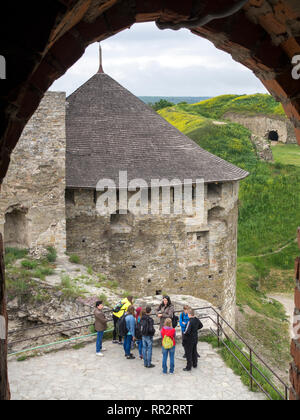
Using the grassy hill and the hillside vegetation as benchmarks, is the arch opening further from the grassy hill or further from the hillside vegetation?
the hillside vegetation

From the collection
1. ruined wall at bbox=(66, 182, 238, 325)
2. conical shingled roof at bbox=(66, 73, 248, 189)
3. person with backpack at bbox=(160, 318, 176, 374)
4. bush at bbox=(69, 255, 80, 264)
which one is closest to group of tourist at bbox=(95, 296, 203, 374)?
person with backpack at bbox=(160, 318, 176, 374)

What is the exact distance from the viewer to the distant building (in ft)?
39.0

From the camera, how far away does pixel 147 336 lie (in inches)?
295

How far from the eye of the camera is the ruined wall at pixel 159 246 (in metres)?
12.9

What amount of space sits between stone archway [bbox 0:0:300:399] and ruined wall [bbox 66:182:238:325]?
996 centimetres

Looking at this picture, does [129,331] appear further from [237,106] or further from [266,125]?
[237,106]

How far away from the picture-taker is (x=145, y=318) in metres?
7.54

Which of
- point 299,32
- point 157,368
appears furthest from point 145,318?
point 299,32

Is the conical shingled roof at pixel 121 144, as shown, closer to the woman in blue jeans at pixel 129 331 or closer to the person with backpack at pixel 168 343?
the woman in blue jeans at pixel 129 331

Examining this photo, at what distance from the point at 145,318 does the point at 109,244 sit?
227 inches

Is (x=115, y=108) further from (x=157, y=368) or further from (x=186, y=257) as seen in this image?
(x=157, y=368)

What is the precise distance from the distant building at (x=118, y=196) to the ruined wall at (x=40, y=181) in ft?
0.08

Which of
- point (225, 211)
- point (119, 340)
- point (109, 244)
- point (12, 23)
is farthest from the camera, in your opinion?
point (225, 211)

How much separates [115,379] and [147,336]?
79 centimetres
